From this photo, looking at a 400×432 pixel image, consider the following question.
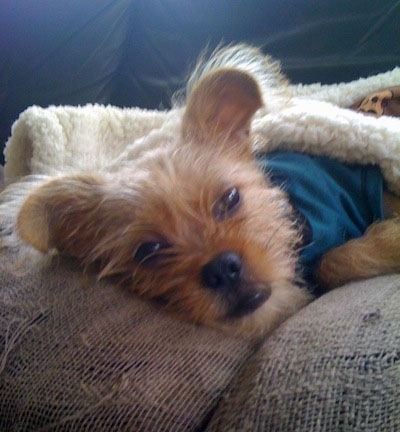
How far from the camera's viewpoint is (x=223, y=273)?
1.08 meters

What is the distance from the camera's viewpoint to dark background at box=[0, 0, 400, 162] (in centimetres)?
217

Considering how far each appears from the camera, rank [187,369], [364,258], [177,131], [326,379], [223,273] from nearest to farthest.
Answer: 1. [326,379]
2. [187,369]
3. [223,273]
4. [364,258]
5. [177,131]

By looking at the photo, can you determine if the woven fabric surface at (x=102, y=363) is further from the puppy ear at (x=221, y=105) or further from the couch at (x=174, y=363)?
the puppy ear at (x=221, y=105)

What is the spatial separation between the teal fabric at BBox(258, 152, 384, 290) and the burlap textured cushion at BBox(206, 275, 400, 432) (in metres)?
0.49

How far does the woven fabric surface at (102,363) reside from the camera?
2.60 ft

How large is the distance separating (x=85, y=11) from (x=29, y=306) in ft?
7.41

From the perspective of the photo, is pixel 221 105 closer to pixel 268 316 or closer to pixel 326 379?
pixel 268 316

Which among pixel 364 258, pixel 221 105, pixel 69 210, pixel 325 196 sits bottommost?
pixel 364 258

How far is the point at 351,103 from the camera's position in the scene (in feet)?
6.57

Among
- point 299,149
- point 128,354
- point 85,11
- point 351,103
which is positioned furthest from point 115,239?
point 85,11

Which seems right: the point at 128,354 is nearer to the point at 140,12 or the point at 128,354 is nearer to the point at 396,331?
the point at 396,331

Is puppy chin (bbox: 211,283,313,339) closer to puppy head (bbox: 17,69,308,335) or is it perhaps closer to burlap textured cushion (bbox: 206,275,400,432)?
puppy head (bbox: 17,69,308,335)

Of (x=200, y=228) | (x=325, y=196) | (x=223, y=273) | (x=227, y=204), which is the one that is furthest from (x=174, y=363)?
(x=325, y=196)

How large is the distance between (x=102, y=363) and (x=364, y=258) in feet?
2.63
